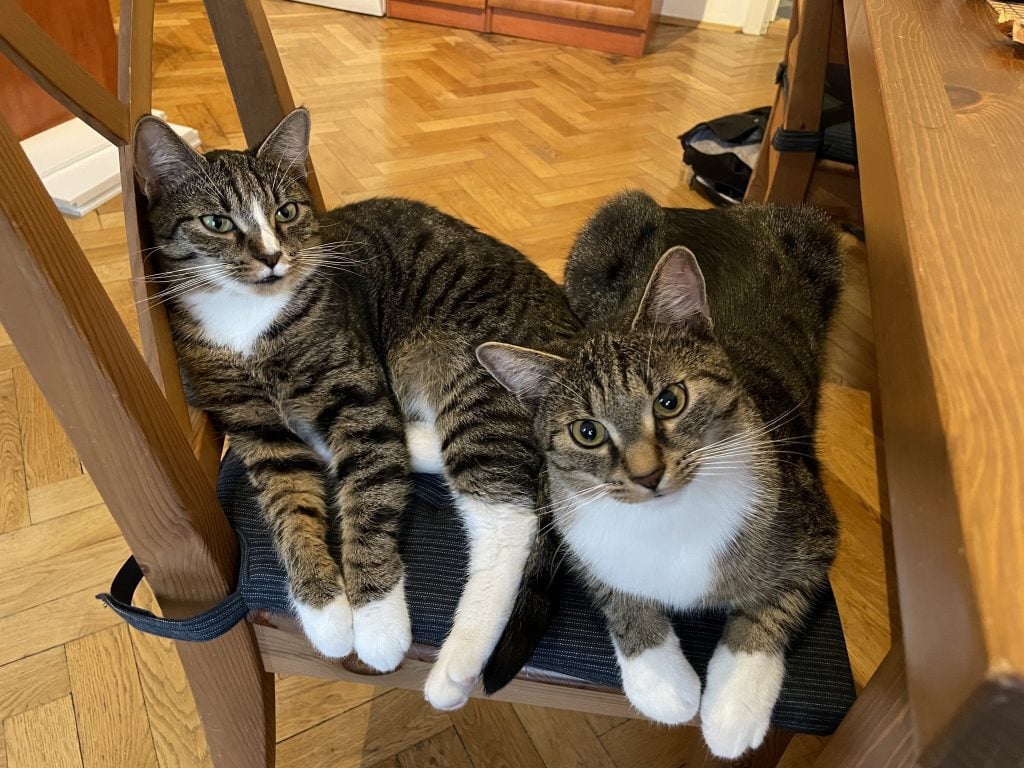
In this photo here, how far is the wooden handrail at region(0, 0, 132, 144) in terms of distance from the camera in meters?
0.58

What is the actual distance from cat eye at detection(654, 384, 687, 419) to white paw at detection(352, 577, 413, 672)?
1.04ft

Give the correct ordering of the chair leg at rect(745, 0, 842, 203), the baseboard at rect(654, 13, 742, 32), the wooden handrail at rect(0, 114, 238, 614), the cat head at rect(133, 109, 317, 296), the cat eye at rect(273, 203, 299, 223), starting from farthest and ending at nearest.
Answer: the baseboard at rect(654, 13, 742, 32) → the chair leg at rect(745, 0, 842, 203) → the cat eye at rect(273, 203, 299, 223) → the cat head at rect(133, 109, 317, 296) → the wooden handrail at rect(0, 114, 238, 614)

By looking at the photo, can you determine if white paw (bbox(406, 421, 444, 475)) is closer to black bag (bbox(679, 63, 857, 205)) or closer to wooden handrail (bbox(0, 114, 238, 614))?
wooden handrail (bbox(0, 114, 238, 614))

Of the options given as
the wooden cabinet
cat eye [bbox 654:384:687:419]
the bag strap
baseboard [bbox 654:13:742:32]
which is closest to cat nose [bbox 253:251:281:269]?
the bag strap

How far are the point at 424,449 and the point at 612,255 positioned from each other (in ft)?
1.50

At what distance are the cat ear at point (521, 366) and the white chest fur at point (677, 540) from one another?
15 centimetres

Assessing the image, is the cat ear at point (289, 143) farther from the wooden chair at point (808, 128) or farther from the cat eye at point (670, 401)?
the wooden chair at point (808, 128)

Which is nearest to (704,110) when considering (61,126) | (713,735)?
(61,126)

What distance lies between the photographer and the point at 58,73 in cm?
64

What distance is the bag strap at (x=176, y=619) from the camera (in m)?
0.66

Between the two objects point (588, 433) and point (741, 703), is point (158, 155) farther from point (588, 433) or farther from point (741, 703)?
point (741, 703)

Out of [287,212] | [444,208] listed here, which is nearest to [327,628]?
[287,212]

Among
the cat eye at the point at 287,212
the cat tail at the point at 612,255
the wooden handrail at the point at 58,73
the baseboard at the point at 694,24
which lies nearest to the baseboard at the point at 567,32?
the baseboard at the point at 694,24

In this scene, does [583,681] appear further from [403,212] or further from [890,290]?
[403,212]
